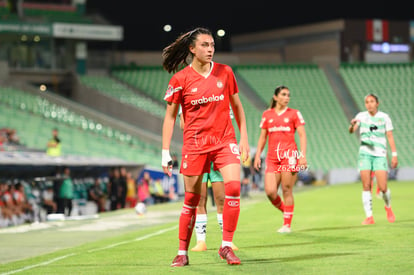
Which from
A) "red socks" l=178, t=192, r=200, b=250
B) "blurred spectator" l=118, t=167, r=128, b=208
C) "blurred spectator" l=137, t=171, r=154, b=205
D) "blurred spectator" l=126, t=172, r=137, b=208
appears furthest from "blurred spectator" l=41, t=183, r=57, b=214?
"red socks" l=178, t=192, r=200, b=250

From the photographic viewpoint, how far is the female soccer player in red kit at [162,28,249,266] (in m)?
8.62

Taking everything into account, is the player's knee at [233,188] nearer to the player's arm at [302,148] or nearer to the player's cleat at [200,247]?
the player's cleat at [200,247]

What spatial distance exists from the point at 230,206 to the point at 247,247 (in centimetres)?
228

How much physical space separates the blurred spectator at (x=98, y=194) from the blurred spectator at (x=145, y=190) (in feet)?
4.21

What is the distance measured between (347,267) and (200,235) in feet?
8.92

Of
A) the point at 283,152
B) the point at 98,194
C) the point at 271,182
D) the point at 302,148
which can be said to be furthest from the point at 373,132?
the point at 98,194

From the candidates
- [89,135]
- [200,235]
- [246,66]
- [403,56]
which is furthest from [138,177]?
[403,56]

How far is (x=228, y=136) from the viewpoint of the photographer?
8.73m

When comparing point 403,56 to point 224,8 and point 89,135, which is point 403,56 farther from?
point 89,135

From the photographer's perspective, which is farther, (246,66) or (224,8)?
(224,8)

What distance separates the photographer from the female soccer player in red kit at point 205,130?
8.62 metres

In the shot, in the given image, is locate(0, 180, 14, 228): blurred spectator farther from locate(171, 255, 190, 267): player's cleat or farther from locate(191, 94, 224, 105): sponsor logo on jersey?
locate(191, 94, 224, 105): sponsor logo on jersey

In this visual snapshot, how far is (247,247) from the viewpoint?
1078cm

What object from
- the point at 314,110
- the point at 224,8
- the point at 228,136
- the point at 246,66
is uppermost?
the point at 224,8
